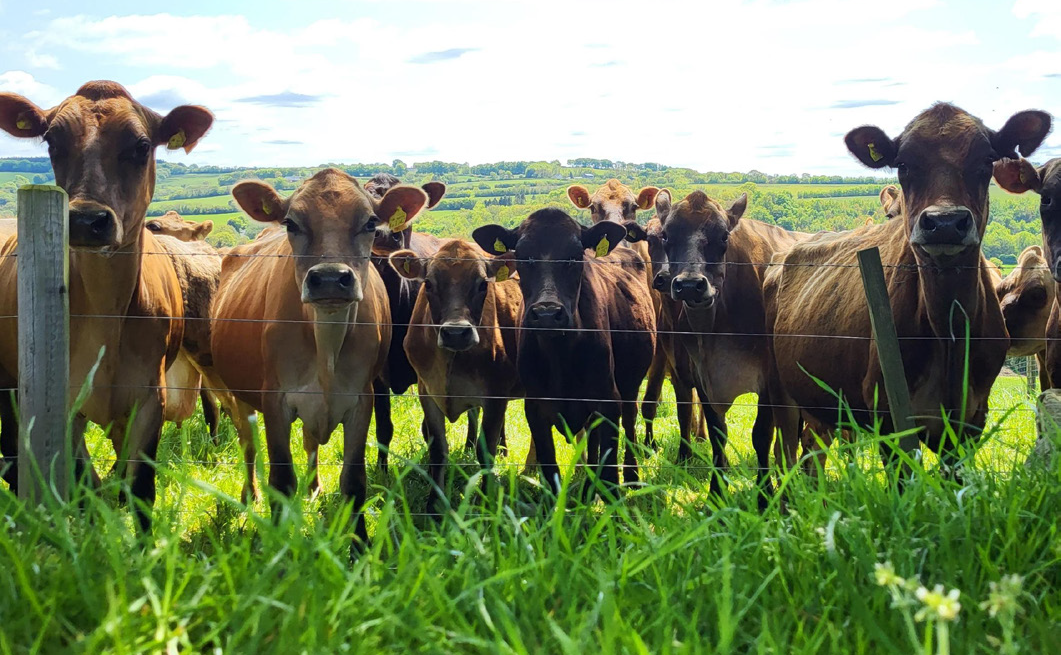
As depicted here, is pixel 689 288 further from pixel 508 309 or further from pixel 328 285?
pixel 328 285

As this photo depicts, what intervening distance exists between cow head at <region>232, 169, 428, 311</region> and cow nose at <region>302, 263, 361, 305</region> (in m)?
0.03

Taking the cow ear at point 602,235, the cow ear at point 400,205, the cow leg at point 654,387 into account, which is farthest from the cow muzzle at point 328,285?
the cow leg at point 654,387

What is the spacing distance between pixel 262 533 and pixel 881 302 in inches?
122

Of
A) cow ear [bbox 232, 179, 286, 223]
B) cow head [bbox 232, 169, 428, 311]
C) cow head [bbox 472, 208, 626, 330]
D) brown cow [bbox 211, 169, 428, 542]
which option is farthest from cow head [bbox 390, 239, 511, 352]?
cow ear [bbox 232, 179, 286, 223]

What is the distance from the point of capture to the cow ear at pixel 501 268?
7051mm

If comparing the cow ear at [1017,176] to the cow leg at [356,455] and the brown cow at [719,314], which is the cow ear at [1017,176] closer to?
the brown cow at [719,314]

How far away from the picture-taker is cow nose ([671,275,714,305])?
7.18m

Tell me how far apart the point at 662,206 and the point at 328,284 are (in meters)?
4.17

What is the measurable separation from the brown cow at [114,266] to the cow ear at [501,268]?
2248mm

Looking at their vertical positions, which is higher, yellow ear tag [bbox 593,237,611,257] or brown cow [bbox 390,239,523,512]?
yellow ear tag [bbox 593,237,611,257]

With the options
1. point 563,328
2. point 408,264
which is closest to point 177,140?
point 408,264

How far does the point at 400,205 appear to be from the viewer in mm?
6379

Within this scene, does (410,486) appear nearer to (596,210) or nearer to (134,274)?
(134,274)

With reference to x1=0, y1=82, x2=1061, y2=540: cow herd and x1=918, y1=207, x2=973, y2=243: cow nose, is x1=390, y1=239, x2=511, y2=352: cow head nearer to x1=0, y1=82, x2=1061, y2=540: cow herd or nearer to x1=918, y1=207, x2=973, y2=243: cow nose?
x1=0, y1=82, x2=1061, y2=540: cow herd
